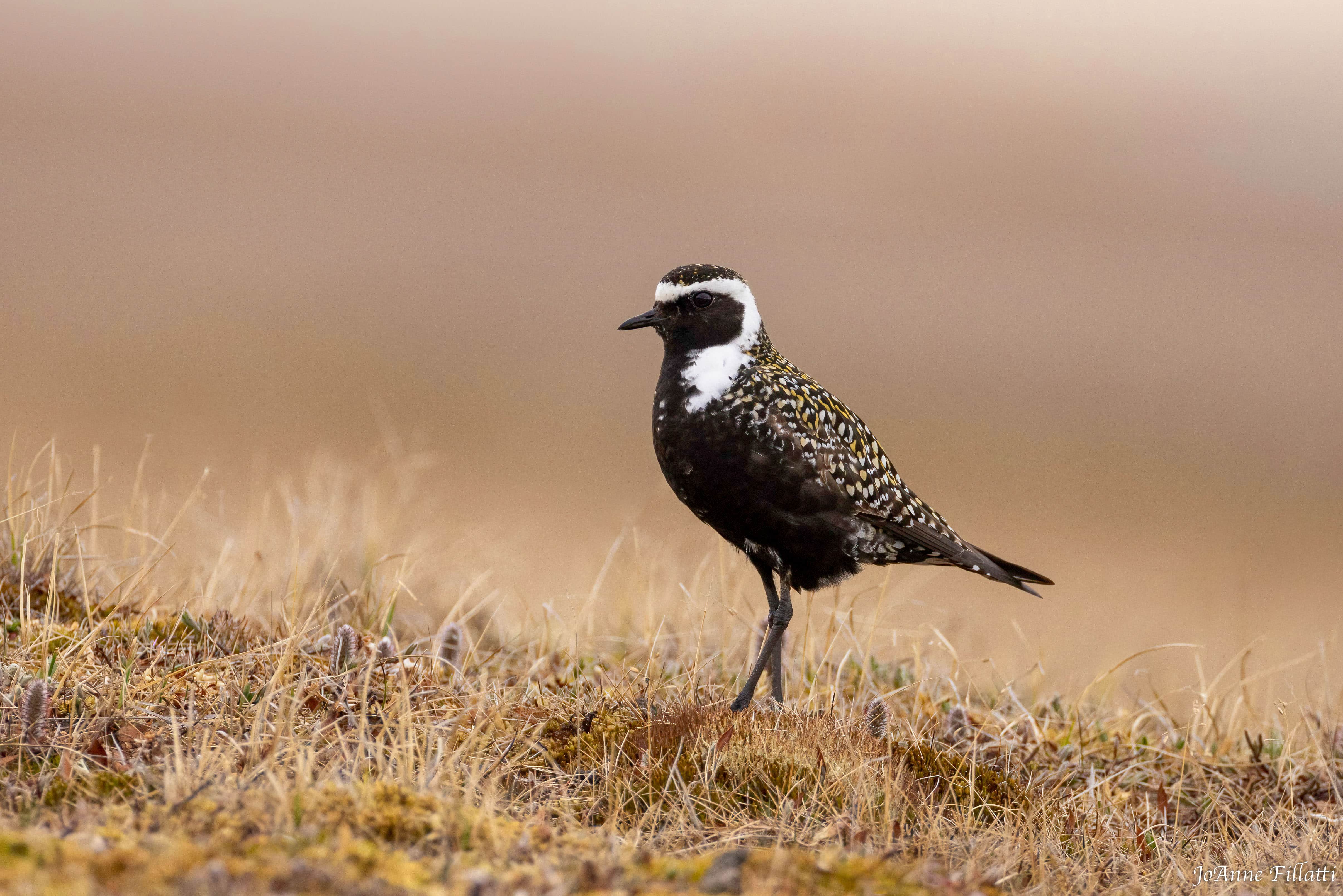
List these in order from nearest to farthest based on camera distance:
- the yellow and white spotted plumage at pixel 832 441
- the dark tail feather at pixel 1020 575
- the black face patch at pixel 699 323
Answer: the yellow and white spotted plumage at pixel 832 441 < the black face patch at pixel 699 323 < the dark tail feather at pixel 1020 575

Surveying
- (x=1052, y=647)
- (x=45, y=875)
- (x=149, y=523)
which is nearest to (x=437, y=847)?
(x=45, y=875)

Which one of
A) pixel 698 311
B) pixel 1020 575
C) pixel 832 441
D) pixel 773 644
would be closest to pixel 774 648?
pixel 773 644

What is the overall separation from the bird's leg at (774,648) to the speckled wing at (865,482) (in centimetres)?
42

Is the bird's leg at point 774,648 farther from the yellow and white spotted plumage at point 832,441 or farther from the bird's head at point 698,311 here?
the bird's head at point 698,311

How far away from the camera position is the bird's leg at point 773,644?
466cm

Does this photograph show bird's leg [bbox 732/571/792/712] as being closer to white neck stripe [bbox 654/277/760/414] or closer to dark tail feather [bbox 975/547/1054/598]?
white neck stripe [bbox 654/277/760/414]

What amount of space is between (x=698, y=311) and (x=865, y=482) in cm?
110

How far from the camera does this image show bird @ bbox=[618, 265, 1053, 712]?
4.74 m

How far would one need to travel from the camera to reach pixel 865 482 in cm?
504
